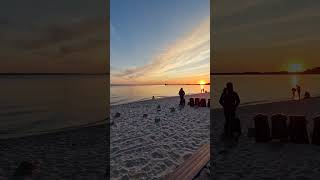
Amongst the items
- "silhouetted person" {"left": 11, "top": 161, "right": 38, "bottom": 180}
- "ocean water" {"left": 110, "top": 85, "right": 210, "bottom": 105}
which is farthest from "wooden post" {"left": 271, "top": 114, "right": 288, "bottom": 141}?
"ocean water" {"left": 110, "top": 85, "right": 210, "bottom": 105}

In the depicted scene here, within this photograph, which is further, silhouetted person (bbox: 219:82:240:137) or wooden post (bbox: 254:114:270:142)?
silhouetted person (bbox: 219:82:240:137)

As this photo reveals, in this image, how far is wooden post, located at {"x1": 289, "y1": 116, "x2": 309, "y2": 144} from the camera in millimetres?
10141

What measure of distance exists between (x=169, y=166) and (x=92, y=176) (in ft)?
6.96

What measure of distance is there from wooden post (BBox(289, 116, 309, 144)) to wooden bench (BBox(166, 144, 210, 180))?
3.61 metres

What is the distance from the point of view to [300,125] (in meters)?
10.2

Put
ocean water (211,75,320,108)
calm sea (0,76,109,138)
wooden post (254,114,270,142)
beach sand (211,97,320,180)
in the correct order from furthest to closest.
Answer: ocean water (211,75,320,108), calm sea (0,76,109,138), wooden post (254,114,270,142), beach sand (211,97,320,180)

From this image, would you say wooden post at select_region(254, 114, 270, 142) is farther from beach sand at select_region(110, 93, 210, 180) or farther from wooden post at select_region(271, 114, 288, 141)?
beach sand at select_region(110, 93, 210, 180)

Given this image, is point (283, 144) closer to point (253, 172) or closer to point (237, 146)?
point (237, 146)

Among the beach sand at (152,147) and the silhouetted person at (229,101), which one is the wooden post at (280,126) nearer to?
the silhouetted person at (229,101)

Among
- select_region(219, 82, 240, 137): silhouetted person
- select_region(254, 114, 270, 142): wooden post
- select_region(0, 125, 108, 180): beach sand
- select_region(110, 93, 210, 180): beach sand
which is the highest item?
select_region(219, 82, 240, 137): silhouetted person

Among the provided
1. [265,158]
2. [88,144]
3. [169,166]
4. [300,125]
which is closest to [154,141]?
[88,144]

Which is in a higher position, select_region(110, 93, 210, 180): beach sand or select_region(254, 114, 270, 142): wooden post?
select_region(254, 114, 270, 142): wooden post

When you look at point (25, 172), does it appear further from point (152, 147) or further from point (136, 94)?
point (136, 94)

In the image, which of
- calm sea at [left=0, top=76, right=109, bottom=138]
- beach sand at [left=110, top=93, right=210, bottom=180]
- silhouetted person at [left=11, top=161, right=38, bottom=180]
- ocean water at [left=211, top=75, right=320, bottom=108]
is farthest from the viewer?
ocean water at [left=211, top=75, right=320, bottom=108]
